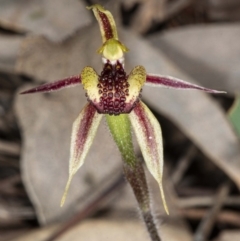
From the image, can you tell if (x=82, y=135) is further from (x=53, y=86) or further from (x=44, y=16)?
(x=44, y=16)

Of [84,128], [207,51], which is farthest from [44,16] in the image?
[84,128]

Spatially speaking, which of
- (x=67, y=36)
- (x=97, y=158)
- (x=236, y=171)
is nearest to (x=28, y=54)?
(x=67, y=36)

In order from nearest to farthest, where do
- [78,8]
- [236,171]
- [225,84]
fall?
[236,171] < [225,84] < [78,8]

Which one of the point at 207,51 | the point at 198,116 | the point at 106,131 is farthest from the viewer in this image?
the point at 207,51

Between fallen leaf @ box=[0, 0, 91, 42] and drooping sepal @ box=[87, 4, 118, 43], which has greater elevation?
drooping sepal @ box=[87, 4, 118, 43]

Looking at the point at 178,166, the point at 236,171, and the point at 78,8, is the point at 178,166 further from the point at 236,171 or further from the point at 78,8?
the point at 78,8

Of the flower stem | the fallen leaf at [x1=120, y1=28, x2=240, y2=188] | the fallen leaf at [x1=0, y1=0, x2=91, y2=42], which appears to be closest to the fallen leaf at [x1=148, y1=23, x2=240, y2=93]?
the fallen leaf at [x1=120, y1=28, x2=240, y2=188]

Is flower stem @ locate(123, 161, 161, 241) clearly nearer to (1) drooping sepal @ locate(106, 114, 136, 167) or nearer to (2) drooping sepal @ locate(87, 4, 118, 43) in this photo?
(1) drooping sepal @ locate(106, 114, 136, 167)
